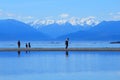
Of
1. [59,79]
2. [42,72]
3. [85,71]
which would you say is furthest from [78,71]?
[59,79]

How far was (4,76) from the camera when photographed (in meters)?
22.6

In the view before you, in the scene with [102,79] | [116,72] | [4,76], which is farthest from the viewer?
[116,72]

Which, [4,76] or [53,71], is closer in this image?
[4,76]

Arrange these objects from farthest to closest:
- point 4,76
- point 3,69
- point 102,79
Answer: point 3,69, point 4,76, point 102,79

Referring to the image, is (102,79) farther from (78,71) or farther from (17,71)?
(17,71)

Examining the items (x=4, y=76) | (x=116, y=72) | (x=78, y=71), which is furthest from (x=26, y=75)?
(x=116, y=72)

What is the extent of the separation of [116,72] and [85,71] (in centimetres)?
193

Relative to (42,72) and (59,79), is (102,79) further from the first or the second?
(42,72)

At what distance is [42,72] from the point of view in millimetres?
24750

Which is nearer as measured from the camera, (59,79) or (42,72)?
(59,79)

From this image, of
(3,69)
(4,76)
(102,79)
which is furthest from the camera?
(3,69)

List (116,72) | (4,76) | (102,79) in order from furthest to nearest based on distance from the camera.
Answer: (116,72)
(4,76)
(102,79)

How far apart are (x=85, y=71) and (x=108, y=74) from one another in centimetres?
214

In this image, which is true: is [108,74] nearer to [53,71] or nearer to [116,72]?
[116,72]
